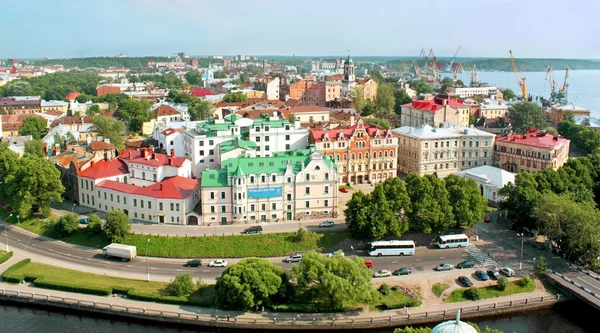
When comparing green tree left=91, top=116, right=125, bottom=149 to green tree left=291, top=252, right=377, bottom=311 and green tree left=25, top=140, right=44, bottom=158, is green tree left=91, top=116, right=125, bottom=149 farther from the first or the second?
green tree left=291, top=252, right=377, bottom=311

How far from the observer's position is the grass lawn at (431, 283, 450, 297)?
150 feet

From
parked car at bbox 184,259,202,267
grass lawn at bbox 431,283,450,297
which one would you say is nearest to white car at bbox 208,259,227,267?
parked car at bbox 184,259,202,267

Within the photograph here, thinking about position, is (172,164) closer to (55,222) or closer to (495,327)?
(55,222)

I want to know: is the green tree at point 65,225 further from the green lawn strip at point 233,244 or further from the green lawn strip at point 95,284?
the green lawn strip at point 233,244

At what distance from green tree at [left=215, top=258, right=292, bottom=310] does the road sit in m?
5.92

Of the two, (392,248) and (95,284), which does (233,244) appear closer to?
(95,284)

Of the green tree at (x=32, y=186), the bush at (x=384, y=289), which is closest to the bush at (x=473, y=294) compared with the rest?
the bush at (x=384, y=289)

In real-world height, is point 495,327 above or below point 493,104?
below

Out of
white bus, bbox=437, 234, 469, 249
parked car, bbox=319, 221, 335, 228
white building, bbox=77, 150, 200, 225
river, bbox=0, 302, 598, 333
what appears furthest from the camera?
white building, bbox=77, 150, 200, 225

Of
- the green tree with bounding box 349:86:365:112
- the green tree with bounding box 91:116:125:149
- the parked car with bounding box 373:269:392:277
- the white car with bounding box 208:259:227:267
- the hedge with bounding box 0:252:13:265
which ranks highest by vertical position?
the green tree with bounding box 349:86:365:112

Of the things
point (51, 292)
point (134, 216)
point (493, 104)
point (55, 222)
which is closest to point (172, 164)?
point (134, 216)

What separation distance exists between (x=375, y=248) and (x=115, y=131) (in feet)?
179

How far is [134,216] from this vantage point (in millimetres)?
60688

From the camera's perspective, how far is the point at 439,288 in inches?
1820
